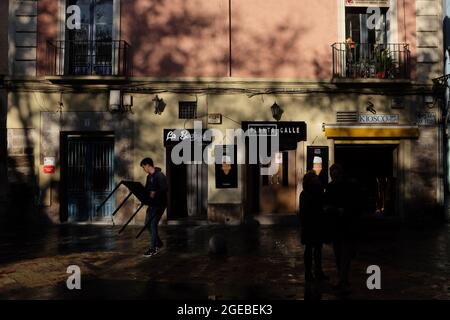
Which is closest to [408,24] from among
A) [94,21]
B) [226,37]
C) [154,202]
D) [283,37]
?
[283,37]

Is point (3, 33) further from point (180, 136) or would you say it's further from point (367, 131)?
point (367, 131)

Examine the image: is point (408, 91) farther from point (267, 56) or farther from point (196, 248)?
point (196, 248)

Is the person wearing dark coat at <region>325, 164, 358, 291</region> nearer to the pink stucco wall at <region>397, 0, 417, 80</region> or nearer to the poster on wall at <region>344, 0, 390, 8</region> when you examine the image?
the pink stucco wall at <region>397, 0, 417, 80</region>

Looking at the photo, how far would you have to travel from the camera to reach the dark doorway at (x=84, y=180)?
44.1 ft

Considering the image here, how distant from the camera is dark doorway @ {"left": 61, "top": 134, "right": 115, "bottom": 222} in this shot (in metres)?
13.5

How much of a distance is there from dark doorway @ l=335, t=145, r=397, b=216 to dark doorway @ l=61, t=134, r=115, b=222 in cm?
717

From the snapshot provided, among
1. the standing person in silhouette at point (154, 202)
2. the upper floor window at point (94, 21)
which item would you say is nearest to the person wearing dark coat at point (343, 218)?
the standing person in silhouette at point (154, 202)

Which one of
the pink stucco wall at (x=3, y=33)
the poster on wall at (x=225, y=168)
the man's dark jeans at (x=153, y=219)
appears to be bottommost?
the man's dark jeans at (x=153, y=219)

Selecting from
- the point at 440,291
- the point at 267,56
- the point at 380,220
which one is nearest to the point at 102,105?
the point at 267,56

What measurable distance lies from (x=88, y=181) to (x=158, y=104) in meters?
3.17

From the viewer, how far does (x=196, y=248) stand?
941 centimetres

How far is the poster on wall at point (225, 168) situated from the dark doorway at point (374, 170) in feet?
10.9

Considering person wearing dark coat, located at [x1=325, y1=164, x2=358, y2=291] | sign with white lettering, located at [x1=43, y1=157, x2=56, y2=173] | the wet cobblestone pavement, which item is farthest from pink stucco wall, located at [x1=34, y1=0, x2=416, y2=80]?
person wearing dark coat, located at [x1=325, y1=164, x2=358, y2=291]

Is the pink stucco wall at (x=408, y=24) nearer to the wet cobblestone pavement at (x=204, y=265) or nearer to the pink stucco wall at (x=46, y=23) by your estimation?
the wet cobblestone pavement at (x=204, y=265)
